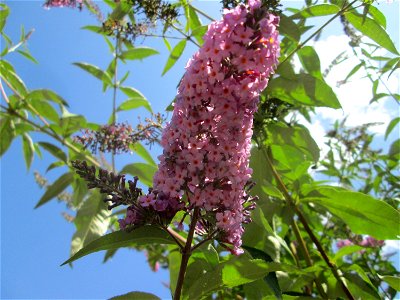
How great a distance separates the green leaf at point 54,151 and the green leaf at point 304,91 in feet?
4.42

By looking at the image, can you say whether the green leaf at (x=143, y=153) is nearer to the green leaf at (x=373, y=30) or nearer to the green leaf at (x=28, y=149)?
the green leaf at (x=28, y=149)

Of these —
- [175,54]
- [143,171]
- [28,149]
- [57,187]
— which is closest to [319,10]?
[175,54]

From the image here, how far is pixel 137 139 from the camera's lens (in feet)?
6.00

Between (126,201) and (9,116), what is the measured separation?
5.62 ft

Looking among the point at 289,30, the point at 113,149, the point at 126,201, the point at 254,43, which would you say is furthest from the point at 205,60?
the point at 113,149

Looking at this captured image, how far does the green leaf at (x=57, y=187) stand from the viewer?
2.24 m

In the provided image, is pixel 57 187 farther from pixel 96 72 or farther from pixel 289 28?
pixel 289 28

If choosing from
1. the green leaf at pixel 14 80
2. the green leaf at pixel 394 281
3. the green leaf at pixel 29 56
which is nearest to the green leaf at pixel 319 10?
the green leaf at pixel 394 281

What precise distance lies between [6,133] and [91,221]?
0.98 metres

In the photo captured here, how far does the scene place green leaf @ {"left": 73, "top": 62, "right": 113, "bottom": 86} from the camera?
8.23ft

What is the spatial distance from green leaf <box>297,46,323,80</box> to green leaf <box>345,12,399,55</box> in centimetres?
19

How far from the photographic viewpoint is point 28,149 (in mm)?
2711

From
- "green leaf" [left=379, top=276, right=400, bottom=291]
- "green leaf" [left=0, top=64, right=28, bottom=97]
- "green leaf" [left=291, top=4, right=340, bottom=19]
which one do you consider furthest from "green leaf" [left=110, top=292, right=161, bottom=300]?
"green leaf" [left=0, top=64, right=28, bottom=97]

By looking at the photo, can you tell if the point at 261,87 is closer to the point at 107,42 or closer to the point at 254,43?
the point at 254,43
